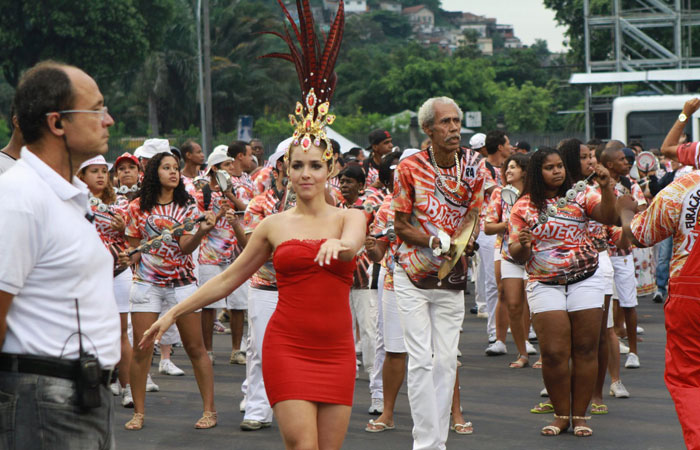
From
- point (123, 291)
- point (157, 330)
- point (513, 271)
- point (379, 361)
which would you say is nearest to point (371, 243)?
point (379, 361)

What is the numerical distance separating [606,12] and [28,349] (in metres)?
44.7

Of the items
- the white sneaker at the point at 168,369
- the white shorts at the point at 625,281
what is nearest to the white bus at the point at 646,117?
the white shorts at the point at 625,281

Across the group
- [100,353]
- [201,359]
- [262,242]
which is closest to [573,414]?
[201,359]

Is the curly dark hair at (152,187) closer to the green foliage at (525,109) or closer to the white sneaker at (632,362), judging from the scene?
the white sneaker at (632,362)

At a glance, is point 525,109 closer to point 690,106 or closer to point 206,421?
point 206,421

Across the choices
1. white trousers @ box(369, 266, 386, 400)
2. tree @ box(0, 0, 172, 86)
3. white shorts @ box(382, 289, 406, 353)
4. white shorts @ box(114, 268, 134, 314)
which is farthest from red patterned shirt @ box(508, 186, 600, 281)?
tree @ box(0, 0, 172, 86)

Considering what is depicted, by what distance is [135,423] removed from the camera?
325 inches

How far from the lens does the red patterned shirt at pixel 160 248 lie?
28.1 feet

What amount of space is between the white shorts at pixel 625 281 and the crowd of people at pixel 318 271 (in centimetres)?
2

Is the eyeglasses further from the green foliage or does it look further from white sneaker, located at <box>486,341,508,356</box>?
the green foliage

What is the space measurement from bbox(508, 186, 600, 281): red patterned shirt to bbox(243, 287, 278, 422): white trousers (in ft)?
6.32

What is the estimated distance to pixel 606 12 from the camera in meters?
45.3

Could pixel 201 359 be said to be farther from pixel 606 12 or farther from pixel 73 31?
pixel 606 12

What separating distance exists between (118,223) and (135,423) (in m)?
1.65
